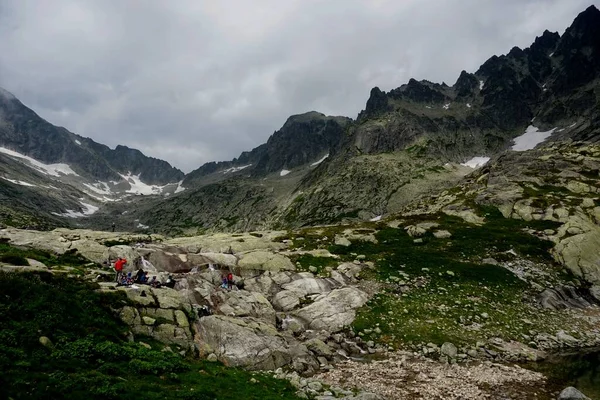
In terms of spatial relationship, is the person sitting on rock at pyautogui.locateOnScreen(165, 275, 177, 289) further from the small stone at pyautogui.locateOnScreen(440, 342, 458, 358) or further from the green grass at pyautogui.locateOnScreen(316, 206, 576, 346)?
the small stone at pyautogui.locateOnScreen(440, 342, 458, 358)

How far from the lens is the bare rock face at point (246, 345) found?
91.7 feet

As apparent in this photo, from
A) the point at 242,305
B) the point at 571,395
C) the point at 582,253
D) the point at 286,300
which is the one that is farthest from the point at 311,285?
the point at 582,253

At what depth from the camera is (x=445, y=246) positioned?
6044 cm

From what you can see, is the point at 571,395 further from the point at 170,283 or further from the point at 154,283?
the point at 154,283

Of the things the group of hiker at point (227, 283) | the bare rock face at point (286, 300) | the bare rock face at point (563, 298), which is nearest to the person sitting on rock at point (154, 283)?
the group of hiker at point (227, 283)

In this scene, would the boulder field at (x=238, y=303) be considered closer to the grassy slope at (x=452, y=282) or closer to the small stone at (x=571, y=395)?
the grassy slope at (x=452, y=282)

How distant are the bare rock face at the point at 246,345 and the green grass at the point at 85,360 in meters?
2.36

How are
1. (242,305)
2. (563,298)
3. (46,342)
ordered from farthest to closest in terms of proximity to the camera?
(563,298) < (242,305) < (46,342)

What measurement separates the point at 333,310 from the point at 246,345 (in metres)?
13.1

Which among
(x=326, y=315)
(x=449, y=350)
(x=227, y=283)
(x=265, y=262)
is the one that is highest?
(x=265, y=262)

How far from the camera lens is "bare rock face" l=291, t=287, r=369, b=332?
37.2 meters

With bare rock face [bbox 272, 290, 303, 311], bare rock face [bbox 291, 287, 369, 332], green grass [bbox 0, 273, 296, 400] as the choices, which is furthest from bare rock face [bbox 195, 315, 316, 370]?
bare rock face [bbox 272, 290, 303, 311]

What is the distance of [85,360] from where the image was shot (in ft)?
64.3

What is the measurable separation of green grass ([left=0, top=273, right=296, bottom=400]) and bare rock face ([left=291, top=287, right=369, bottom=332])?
13.1 m
